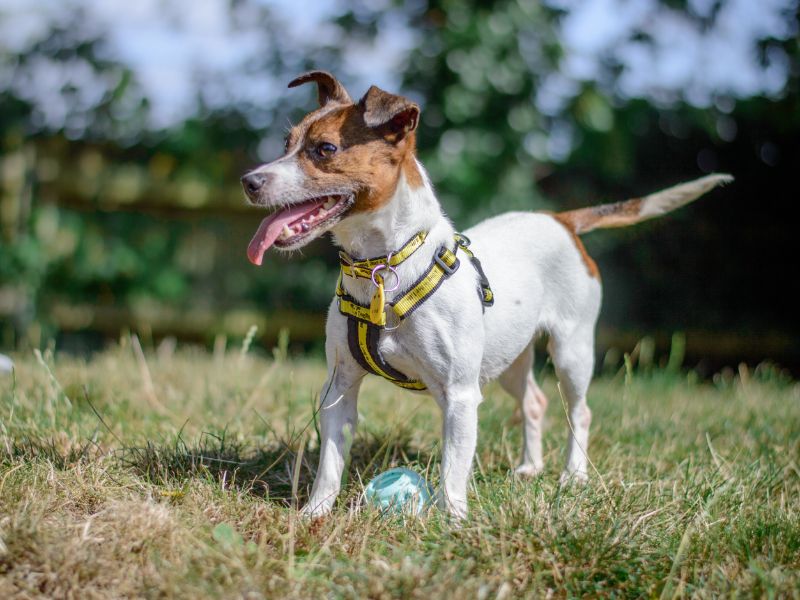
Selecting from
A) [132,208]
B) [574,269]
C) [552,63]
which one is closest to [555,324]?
[574,269]

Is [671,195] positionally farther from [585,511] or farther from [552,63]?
[552,63]

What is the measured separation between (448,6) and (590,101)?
1.50 metres

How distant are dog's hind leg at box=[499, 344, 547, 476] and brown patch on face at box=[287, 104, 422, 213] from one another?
1.32 metres

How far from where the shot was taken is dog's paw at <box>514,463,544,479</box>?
3.34 m

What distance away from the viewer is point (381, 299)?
2723 millimetres

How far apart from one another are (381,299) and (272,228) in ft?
1.46

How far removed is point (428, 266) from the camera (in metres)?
2.83

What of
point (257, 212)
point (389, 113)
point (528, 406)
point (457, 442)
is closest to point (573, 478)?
point (457, 442)

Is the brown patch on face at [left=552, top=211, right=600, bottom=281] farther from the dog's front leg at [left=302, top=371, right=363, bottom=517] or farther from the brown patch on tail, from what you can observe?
the dog's front leg at [left=302, top=371, right=363, bottom=517]

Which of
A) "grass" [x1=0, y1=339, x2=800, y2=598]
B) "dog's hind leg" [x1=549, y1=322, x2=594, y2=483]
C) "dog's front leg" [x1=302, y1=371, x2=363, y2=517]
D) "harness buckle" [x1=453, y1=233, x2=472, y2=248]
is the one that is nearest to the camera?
"grass" [x1=0, y1=339, x2=800, y2=598]

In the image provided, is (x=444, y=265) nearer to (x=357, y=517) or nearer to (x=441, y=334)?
(x=441, y=334)

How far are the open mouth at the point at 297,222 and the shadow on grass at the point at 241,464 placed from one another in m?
0.72

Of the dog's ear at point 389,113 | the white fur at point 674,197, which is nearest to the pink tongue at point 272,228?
the dog's ear at point 389,113

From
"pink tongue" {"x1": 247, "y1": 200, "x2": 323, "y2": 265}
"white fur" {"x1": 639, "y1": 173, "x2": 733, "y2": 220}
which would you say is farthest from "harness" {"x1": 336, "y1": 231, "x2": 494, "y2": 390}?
"white fur" {"x1": 639, "y1": 173, "x2": 733, "y2": 220}
